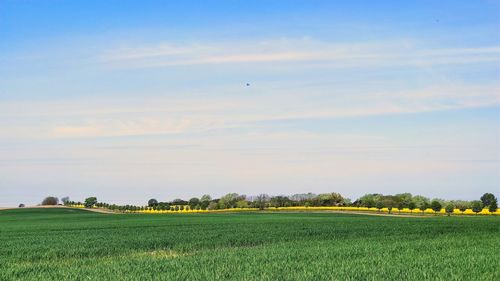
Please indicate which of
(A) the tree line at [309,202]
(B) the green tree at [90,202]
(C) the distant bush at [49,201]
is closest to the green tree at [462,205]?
(A) the tree line at [309,202]

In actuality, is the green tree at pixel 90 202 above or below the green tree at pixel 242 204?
above

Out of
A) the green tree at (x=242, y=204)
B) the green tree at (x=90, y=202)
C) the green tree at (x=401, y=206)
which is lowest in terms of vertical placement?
the green tree at (x=401, y=206)

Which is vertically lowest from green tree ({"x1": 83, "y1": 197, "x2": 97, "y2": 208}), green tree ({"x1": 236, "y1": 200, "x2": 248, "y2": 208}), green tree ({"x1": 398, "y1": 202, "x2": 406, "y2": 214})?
green tree ({"x1": 398, "y1": 202, "x2": 406, "y2": 214})

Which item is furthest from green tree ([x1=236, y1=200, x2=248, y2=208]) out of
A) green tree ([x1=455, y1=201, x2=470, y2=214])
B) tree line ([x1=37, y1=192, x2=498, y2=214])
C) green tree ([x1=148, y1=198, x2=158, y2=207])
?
green tree ([x1=455, y1=201, x2=470, y2=214])

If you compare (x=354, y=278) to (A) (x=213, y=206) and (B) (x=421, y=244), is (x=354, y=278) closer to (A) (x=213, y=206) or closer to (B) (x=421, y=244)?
(B) (x=421, y=244)

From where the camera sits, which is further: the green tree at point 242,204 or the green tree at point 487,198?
the green tree at point 242,204

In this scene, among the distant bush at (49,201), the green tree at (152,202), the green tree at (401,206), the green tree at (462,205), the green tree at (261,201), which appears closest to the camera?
the green tree at (462,205)

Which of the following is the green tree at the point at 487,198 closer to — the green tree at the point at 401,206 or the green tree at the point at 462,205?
the green tree at the point at 462,205

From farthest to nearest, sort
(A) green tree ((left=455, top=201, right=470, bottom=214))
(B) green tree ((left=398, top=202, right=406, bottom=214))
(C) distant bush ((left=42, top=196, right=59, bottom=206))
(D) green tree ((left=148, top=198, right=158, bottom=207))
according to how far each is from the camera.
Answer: (C) distant bush ((left=42, top=196, right=59, bottom=206))
(D) green tree ((left=148, top=198, right=158, bottom=207))
(B) green tree ((left=398, top=202, right=406, bottom=214))
(A) green tree ((left=455, top=201, right=470, bottom=214))

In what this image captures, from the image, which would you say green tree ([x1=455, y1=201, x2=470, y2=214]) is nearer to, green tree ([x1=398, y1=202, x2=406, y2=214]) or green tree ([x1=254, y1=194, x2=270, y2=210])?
green tree ([x1=398, y1=202, x2=406, y2=214])

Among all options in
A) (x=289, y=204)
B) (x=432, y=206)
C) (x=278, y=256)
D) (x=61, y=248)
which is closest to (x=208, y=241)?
(x=61, y=248)

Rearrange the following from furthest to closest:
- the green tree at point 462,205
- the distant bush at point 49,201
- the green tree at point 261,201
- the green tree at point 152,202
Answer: the distant bush at point 49,201, the green tree at point 152,202, the green tree at point 261,201, the green tree at point 462,205

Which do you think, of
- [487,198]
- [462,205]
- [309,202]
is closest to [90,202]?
[309,202]

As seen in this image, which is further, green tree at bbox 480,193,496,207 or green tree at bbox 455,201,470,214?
green tree at bbox 480,193,496,207
